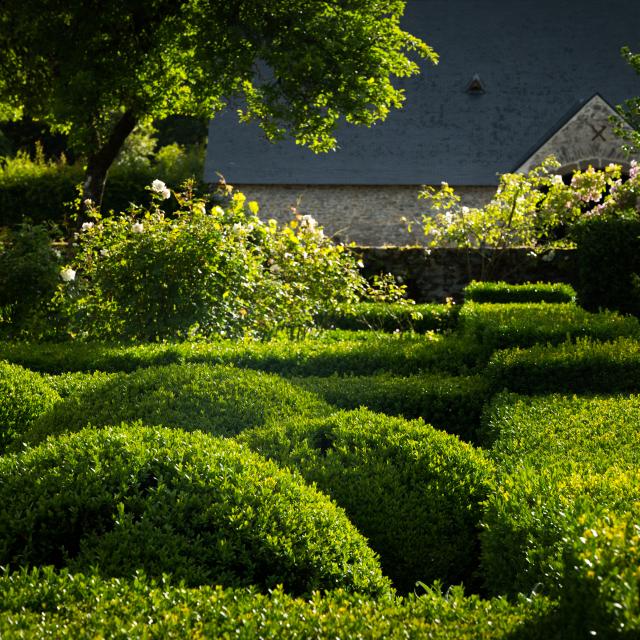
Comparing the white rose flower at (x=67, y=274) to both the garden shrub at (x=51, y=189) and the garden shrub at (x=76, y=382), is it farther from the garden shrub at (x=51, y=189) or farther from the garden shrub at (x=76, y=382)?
the garden shrub at (x=51, y=189)

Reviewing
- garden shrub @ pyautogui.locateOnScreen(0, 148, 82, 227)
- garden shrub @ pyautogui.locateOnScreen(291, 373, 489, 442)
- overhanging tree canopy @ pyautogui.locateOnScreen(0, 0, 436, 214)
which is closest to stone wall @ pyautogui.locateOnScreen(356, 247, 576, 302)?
overhanging tree canopy @ pyautogui.locateOnScreen(0, 0, 436, 214)

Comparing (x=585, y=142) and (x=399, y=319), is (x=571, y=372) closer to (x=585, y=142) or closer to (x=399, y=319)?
(x=399, y=319)

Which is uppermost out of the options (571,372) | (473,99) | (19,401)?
(473,99)

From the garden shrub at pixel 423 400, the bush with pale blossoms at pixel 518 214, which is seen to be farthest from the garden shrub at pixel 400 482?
the bush with pale blossoms at pixel 518 214

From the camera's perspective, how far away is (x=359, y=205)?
2453 centimetres

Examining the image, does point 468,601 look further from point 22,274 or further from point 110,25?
point 110,25

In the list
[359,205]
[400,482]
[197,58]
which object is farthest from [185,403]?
[359,205]

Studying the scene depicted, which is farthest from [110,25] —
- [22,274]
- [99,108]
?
[22,274]

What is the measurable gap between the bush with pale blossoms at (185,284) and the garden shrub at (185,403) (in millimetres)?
2550

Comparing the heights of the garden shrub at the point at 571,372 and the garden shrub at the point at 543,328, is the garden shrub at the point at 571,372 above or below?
below

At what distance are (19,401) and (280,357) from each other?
2.36m

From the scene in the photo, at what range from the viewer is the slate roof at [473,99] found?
2444 cm

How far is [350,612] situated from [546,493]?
1277 mm

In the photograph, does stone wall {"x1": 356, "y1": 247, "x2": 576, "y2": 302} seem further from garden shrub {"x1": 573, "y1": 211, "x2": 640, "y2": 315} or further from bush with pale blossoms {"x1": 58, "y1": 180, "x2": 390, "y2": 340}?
bush with pale blossoms {"x1": 58, "y1": 180, "x2": 390, "y2": 340}
